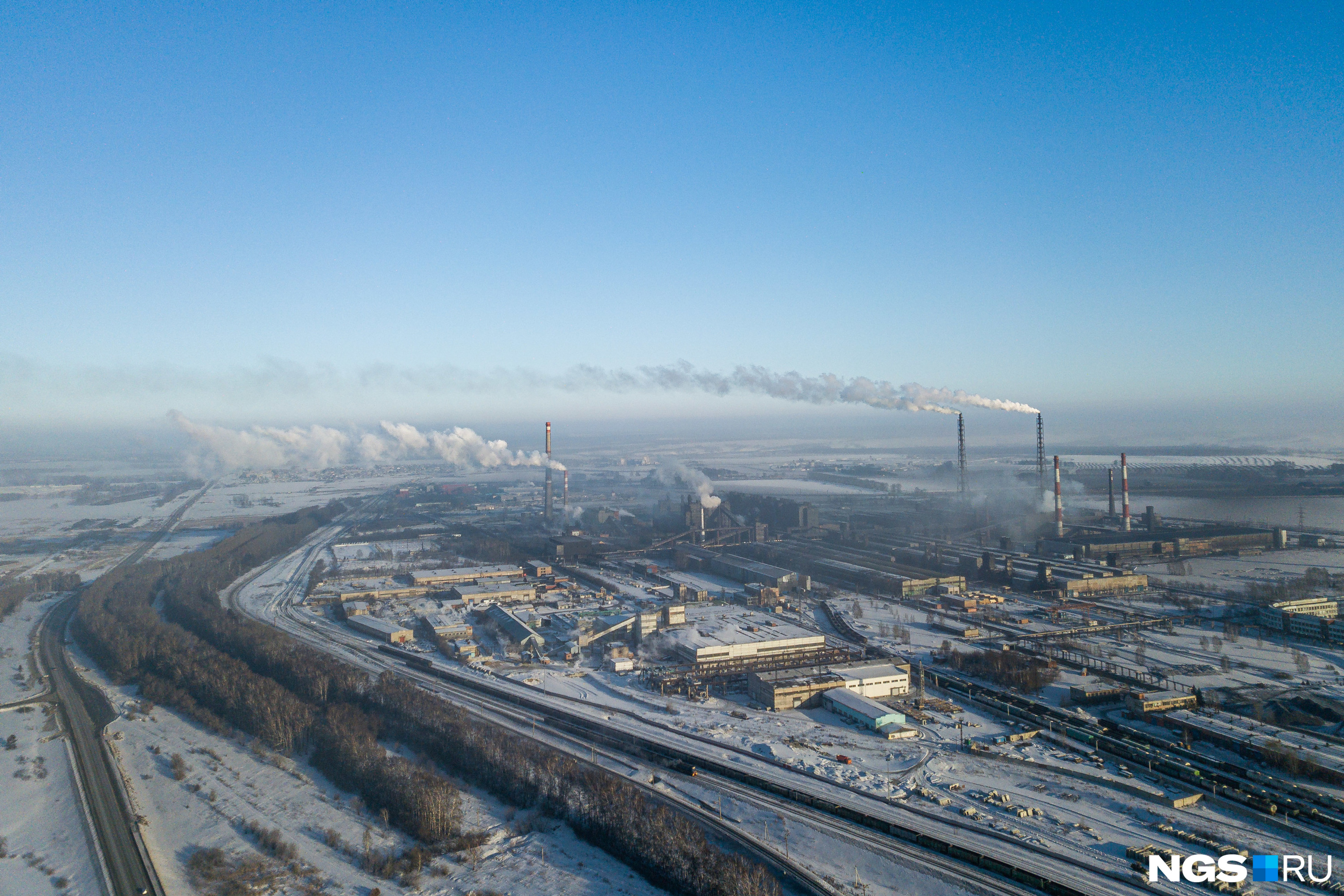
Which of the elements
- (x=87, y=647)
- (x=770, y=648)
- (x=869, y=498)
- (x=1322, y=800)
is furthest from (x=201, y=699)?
(x=869, y=498)

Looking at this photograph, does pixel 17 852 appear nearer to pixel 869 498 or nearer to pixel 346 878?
pixel 346 878

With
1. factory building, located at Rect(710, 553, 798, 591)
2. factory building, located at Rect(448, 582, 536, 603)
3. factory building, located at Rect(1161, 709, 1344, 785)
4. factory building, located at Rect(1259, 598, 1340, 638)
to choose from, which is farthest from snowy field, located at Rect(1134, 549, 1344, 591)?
factory building, located at Rect(448, 582, 536, 603)

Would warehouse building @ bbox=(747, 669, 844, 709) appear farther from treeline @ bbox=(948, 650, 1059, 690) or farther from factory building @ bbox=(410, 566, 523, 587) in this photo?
factory building @ bbox=(410, 566, 523, 587)

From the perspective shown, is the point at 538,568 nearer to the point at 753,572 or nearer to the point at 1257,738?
the point at 753,572

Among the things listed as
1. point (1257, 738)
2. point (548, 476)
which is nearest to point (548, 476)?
point (548, 476)

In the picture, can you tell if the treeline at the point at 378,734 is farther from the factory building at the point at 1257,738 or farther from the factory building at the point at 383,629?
the factory building at the point at 1257,738

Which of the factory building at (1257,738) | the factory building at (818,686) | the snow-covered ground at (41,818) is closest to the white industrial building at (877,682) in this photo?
the factory building at (818,686)
